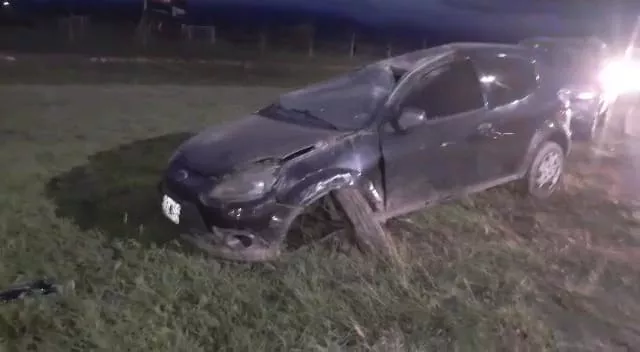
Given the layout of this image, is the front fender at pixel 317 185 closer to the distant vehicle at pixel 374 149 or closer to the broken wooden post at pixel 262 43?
the distant vehicle at pixel 374 149

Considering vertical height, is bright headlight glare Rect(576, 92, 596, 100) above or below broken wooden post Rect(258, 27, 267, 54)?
above

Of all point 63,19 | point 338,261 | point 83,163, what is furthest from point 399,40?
point 338,261

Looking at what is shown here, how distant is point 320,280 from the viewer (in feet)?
13.7

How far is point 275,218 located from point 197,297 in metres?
Result: 0.72

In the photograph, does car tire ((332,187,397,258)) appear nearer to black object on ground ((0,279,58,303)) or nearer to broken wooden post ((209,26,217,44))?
black object on ground ((0,279,58,303))

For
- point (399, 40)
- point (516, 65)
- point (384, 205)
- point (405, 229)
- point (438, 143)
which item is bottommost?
point (399, 40)

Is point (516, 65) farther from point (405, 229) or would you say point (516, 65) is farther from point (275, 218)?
point (275, 218)

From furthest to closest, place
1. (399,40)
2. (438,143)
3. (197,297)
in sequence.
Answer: (399,40) → (438,143) → (197,297)

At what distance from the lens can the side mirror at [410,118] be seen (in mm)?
4738

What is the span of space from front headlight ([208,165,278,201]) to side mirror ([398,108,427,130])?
104 cm

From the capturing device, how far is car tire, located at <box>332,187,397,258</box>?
4520mm

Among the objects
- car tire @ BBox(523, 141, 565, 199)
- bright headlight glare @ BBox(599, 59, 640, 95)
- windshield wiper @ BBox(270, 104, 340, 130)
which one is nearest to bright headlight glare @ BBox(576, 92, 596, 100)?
bright headlight glare @ BBox(599, 59, 640, 95)

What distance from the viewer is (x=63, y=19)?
26.7 metres

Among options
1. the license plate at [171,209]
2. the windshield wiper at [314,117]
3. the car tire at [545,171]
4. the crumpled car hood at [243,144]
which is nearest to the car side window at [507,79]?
the car tire at [545,171]
